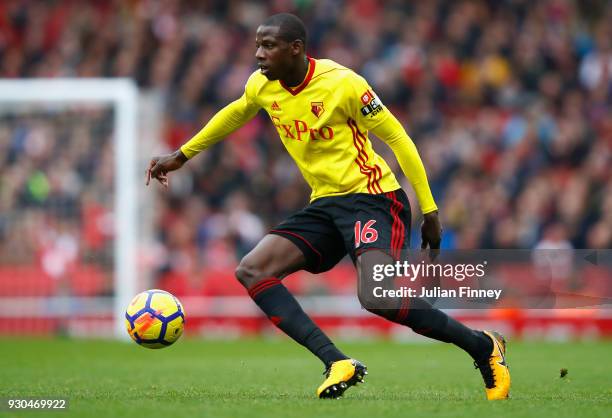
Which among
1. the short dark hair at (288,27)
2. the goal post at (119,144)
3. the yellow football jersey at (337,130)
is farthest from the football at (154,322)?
the goal post at (119,144)

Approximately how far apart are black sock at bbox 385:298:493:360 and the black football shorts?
32 cm

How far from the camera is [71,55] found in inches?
790

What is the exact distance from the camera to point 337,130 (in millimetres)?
6824

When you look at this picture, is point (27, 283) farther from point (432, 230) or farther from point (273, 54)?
point (432, 230)

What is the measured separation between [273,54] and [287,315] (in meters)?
1.52

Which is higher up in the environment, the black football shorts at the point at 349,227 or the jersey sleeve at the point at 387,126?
the jersey sleeve at the point at 387,126

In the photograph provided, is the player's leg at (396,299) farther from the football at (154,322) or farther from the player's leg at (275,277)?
the football at (154,322)

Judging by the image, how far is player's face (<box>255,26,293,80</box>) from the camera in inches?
266

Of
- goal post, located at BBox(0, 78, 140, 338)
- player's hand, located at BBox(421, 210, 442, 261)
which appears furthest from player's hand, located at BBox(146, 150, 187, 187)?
goal post, located at BBox(0, 78, 140, 338)

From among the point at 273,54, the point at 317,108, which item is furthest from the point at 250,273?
the point at 273,54

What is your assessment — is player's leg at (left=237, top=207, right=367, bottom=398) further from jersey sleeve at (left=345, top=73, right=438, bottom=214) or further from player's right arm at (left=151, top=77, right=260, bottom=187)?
player's right arm at (left=151, top=77, right=260, bottom=187)

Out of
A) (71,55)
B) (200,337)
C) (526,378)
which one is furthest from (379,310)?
(71,55)

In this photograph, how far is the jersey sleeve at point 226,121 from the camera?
7.18 m

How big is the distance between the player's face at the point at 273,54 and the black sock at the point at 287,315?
1217mm
